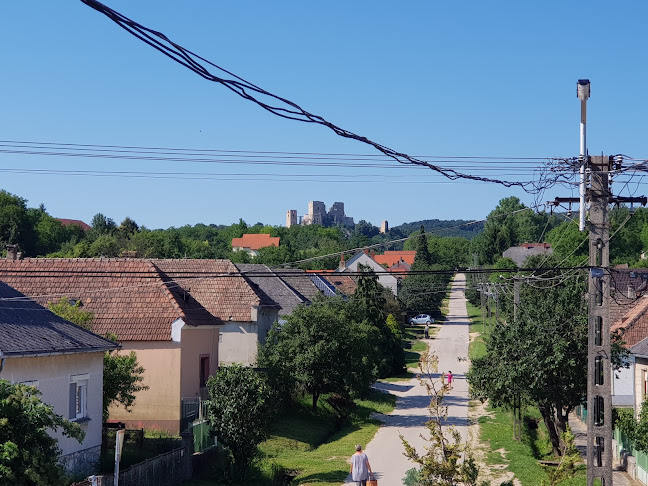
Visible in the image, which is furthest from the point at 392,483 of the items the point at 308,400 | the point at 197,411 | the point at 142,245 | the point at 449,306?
the point at 449,306

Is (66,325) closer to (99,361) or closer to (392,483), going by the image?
(99,361)

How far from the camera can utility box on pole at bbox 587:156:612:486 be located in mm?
16453

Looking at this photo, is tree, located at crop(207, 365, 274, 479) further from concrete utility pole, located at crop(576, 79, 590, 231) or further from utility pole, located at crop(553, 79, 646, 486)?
concrete utility pole, located at crop(576, 79, 590, 231)

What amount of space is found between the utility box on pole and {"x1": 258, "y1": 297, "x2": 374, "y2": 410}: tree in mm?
16982

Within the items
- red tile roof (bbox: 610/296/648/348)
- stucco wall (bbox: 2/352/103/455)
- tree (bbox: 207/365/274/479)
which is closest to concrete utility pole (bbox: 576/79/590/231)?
tree (bbox: 207/365/274/479)

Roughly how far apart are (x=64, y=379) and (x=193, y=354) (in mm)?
9448

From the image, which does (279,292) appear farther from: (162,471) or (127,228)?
(127,228)

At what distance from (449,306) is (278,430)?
3630 inches

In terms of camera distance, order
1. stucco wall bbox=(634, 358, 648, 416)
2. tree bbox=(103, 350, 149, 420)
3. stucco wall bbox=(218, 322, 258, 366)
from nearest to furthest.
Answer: tree bbox=(103, 350, 149, 420), stucco wall bbox=(634, 358, 648, 416), stucco wall bbox=(218, 322, 258, 366)

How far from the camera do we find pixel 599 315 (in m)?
17.1

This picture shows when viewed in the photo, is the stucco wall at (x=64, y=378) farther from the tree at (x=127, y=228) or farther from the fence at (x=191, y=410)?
the tree at (x=127, y=228)

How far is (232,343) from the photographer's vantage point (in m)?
39.2

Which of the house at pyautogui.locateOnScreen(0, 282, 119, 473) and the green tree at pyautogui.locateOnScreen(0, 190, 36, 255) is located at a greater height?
the green tree at pyautogui.locateOnScreen(0, 190, 36, 255)

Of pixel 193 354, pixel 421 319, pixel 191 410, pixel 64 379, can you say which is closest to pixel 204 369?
pixel 193 354
